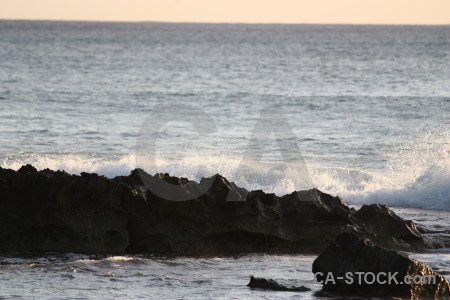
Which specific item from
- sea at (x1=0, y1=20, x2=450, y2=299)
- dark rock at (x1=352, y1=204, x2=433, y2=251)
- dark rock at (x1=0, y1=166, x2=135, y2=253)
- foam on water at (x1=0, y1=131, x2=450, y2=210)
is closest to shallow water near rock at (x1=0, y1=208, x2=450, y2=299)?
sea at (x1=0, y1=20, x2=450, y2=299)

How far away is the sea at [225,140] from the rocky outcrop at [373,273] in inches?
16.0

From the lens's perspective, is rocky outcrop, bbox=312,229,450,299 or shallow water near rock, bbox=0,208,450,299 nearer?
rocky outcrop, bbox=312,229,450,299

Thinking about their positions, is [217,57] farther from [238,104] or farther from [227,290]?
[227,290]

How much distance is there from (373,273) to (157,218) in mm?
3799

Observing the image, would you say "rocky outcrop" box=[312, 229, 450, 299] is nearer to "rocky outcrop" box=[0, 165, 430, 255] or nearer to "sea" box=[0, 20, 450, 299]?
"sea" box=[0, 20, 450, 299]

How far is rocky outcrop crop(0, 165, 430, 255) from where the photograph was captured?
43.8 feet

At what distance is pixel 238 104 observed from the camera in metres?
40.1

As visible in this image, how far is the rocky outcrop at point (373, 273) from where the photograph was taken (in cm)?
1105

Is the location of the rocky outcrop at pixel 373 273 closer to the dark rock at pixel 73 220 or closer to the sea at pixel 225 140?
the sea at pixel 225 140

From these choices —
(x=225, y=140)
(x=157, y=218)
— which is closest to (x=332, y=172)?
(x=225, y=140)

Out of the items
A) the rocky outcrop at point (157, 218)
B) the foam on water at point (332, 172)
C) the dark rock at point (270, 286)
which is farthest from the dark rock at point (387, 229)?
the foam on water at point (332, 172)

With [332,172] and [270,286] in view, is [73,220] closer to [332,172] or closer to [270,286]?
[270,286]

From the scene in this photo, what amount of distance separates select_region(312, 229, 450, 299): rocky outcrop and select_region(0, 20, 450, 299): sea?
41 centimetres

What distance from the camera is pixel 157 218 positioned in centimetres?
1358
